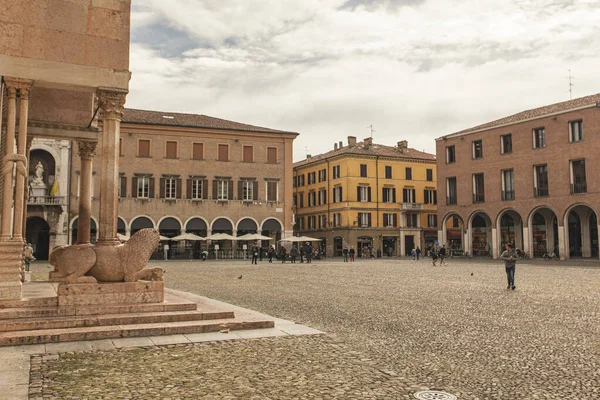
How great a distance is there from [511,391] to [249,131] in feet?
142

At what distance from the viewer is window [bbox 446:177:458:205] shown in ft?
161

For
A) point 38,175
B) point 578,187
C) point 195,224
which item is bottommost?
point 195,224

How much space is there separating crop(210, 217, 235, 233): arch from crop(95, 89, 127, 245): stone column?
36233 mm

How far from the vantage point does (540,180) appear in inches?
1658

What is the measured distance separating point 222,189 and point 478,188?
21.6 metres

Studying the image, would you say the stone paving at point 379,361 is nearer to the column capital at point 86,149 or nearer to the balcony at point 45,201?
the column capital at point 86,149

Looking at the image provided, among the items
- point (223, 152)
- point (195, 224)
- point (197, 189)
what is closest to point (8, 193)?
point (195, 224)

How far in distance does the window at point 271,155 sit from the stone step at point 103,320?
39.5 metres

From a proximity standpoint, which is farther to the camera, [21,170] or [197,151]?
[197,151]

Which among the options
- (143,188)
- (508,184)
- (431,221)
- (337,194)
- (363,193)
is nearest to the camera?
(143,188)

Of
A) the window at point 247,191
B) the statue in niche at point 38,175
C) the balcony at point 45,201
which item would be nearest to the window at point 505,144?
the window at point 247,191

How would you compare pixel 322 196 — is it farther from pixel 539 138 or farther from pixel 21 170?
pixel 21 170

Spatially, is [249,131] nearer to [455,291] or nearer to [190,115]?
[190,115]

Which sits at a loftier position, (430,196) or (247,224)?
(430,196)
